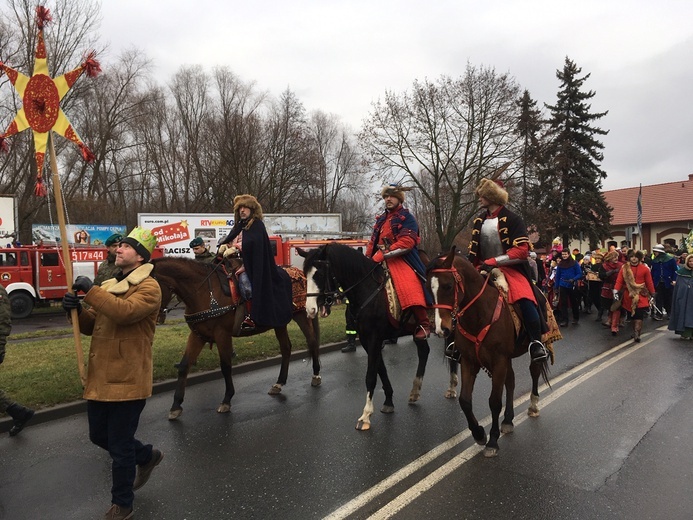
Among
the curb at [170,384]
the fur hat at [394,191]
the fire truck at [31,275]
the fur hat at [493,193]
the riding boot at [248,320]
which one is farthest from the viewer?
the fire truck at [31,275]

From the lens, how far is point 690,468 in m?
4.21

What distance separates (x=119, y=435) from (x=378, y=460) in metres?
2.29

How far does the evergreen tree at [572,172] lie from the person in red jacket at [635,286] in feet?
75.8

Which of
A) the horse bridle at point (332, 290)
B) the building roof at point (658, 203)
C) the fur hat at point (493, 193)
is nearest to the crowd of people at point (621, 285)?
the fur hat at point (493, 193)

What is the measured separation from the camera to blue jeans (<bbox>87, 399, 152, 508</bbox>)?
11.0 feet

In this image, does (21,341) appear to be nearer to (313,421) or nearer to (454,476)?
(313,421)

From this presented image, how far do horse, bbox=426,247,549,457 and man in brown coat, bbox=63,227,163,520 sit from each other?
2.49 m

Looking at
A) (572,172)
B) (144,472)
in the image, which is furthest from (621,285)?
(572,172)

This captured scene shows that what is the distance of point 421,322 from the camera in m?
5.83

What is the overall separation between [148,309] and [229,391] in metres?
2.95

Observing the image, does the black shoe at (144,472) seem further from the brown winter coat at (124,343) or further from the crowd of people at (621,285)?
the crowd of people at (621,285)

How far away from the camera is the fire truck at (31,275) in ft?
53.1

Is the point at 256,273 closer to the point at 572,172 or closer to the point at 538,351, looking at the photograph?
the point at 538,351

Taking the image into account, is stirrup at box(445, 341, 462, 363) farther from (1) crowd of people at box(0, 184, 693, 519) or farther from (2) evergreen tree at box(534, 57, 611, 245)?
(2) evergreen tree at box(534, 57, 611, 245)
